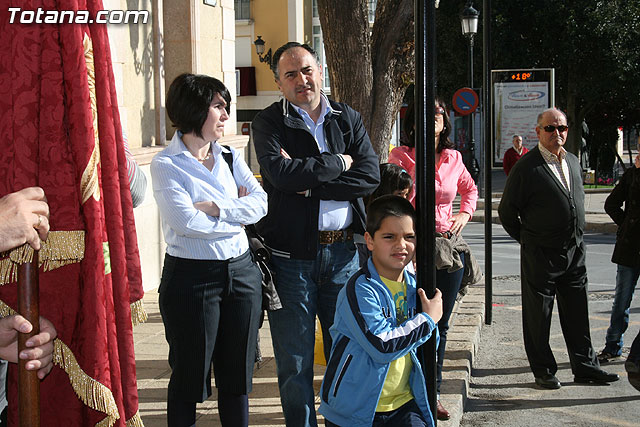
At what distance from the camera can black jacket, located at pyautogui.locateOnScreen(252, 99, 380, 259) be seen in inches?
176

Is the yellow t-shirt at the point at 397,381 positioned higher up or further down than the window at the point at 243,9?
further down

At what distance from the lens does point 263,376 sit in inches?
248

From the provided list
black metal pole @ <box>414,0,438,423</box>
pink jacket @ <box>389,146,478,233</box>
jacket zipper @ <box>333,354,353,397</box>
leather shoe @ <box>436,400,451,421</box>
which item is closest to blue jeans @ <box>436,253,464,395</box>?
leather shoe @ <box>436,400,451,421</box>

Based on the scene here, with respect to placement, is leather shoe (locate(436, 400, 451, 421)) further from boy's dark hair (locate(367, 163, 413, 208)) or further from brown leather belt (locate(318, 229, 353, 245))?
brown leather belt (locate(318, 229, 353, 245))

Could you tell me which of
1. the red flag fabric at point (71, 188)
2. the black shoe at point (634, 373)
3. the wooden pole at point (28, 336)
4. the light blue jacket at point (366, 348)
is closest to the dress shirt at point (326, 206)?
the light blue jacket at point (366, 348)

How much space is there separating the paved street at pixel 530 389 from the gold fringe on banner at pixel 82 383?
12.0 feet

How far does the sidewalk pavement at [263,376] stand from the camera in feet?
17.9

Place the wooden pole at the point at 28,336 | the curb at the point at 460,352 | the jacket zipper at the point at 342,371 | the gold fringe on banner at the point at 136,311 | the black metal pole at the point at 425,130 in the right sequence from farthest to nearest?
the curb at the point at 460,352
the jacket zipper at the point at 342,371
the black metal pole at the point at 425,130
the gold fringe on banner at the point at 136,311
the wooden pole at the point at 28,336

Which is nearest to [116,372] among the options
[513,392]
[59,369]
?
[59,369]

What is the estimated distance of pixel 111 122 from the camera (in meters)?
2.77

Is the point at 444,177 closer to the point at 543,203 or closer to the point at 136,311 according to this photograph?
the point at 543,203

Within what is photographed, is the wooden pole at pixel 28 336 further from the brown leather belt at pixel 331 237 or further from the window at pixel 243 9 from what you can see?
the window at pixel 243 9

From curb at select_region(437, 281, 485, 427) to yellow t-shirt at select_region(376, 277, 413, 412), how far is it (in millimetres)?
1825

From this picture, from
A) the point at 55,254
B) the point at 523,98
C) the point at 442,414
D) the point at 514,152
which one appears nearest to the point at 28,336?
the point at 55,254
